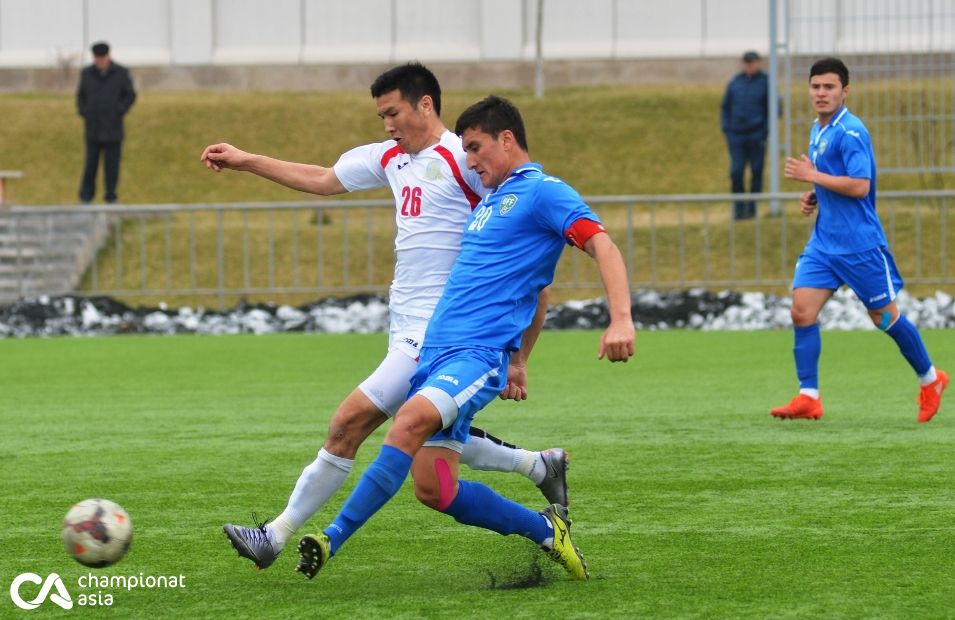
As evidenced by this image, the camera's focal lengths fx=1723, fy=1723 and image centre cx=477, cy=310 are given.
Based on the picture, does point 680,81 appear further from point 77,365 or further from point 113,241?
point 77,365

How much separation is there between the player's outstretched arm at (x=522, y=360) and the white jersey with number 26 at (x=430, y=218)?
0.40m

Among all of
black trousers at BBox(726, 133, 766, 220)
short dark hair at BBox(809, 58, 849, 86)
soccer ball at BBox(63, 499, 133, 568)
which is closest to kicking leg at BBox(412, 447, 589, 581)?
soccer ball at BBox(63, 499, 133, 568)

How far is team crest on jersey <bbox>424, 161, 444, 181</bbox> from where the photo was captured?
21.2 ft

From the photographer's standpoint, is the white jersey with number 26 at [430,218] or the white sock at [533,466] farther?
the white sock at [533,466]

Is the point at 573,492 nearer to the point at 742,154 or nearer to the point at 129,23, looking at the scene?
the point at 742,154

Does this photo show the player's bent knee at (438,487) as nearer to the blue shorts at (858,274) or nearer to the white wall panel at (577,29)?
the blue shorts at (858,274)

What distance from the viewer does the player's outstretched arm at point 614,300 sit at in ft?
17.4

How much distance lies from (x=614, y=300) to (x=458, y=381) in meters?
0.57

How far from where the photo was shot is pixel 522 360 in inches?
242

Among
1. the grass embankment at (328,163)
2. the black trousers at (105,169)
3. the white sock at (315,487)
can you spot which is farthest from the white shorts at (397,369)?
the black trousers at (105,169)

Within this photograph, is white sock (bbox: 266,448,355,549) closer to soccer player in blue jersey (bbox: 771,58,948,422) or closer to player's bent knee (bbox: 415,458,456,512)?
player's bent knee (bbox: 415,458,456,512)

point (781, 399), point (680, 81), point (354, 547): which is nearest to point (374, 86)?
point (354, 547)

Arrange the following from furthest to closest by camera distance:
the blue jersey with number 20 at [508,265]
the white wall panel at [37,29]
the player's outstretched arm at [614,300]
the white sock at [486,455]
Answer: the white wall panel at [37,29] < the white sock at [486,455] < the blue jersey with number 20 at [508,265] < the player's outstretched arm at [614,300]
